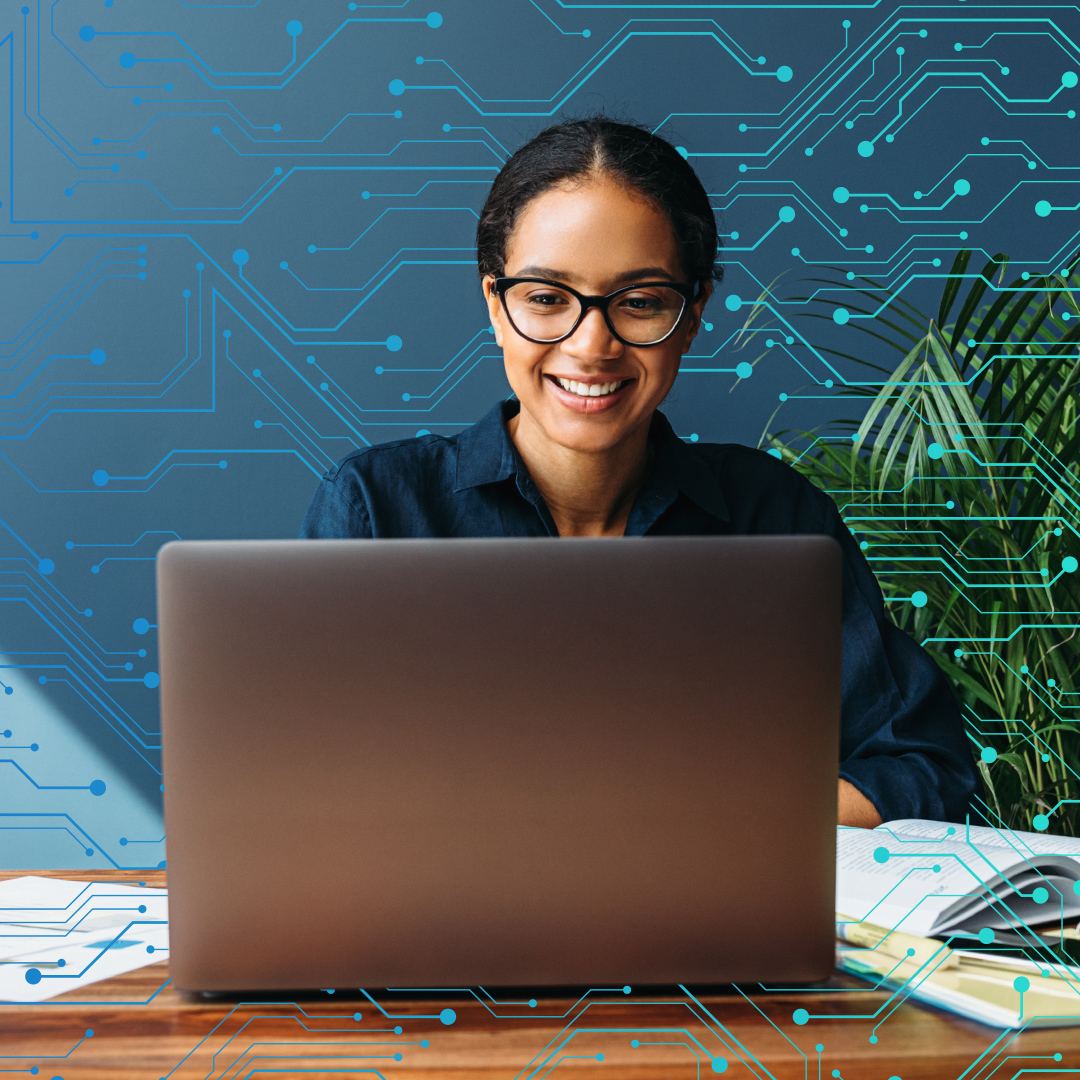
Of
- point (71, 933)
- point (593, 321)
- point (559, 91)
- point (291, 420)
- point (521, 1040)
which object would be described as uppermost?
point (559, 91)

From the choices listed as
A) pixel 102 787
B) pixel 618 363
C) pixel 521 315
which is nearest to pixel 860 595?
pixel 618 363

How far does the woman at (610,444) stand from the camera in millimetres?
1227

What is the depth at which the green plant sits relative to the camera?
1.81 metres

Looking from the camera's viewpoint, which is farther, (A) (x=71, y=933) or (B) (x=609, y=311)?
(B) (x=609, y=311)

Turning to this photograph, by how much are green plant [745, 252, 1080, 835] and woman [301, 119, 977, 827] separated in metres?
0.49

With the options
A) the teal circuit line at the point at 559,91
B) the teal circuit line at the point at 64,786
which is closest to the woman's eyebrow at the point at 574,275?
the teal circuit line at the point at 559,91

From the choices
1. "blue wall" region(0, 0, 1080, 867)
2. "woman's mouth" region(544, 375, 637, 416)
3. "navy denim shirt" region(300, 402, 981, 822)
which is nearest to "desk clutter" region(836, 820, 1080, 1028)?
"navy denim shirt" region(300, 402, 981, 822)

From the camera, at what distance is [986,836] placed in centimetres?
83

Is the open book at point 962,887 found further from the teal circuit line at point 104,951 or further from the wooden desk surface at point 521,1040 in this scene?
the teal circuit line at point 104,951

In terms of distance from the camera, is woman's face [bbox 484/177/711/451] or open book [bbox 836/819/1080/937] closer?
open book [bbox 836/819/1080/937]

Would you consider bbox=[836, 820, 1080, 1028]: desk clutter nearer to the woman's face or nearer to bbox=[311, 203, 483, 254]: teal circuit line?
the woman's face

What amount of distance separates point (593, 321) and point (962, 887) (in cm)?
77

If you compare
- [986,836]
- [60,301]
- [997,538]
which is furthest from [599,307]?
[60,301]

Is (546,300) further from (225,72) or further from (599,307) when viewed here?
(225,72)
